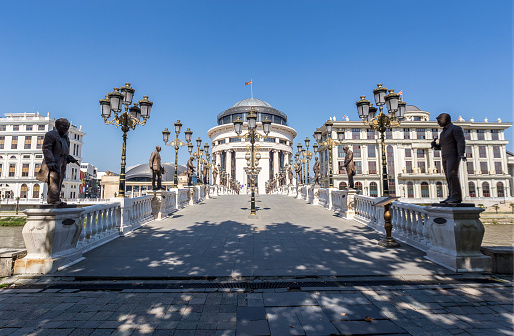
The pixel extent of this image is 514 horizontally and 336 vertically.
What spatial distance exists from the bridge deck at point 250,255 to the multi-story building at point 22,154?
69.1 meters

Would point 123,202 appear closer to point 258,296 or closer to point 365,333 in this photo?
point 258,296

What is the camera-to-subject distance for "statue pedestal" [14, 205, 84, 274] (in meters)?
5.07

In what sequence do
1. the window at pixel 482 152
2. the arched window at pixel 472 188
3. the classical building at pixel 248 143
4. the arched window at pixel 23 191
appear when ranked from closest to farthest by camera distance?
the arched window at pixel 472 188 < the arched window at pixel 23 191 < the window at pixel 482 152 < the classical building at pixel 248 143

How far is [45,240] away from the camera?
5211mm

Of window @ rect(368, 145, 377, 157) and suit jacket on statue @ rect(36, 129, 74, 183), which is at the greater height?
window @ rect(368, 145, 377, 157)

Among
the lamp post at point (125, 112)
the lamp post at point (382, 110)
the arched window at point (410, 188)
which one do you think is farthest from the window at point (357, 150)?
the lamp post at point (125, 112)

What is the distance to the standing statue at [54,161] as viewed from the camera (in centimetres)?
566

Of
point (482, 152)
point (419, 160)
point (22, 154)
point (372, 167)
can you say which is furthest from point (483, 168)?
point (22, 154)

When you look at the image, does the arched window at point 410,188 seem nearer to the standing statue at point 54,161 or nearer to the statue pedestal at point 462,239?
the statue pedestal at point 462,239

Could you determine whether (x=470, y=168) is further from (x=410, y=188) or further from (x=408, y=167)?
(x=410, y=188)

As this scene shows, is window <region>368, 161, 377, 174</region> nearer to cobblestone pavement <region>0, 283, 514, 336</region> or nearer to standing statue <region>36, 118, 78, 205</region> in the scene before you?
cobblestone pavement <region>0, 283, 514, 336</region>

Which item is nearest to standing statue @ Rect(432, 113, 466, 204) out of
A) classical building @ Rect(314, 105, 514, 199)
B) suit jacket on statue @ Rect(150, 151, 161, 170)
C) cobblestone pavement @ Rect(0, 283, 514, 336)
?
cobblestone pavement @ Rect(0, 283, 514, 336)

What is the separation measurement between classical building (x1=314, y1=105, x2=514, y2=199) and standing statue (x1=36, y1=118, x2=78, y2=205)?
56.5 m

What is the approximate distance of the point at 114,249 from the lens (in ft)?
23.0
